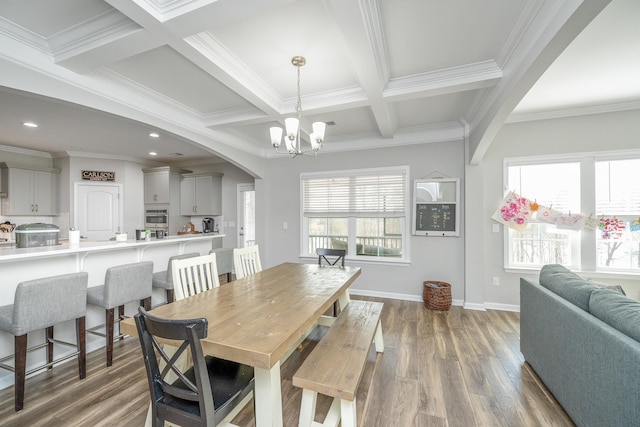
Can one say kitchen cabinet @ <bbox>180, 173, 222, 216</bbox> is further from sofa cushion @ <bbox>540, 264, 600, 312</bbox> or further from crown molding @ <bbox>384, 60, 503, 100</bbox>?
sofa cushion @ <bbox>540, 264, 600, 312</bbox>

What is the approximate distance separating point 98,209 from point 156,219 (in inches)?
40.7

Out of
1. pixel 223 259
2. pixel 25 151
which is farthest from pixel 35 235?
pixel 25 151

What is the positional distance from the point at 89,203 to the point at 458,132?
693cm

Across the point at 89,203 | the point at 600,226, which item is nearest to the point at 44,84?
the point at 89,203

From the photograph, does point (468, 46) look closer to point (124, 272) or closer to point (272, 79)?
point (272, 79)

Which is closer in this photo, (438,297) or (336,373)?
(336,373)

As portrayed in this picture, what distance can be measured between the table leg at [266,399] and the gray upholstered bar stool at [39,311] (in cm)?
173

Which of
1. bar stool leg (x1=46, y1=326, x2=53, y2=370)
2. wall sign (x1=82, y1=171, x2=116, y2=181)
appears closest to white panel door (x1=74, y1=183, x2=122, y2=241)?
wall sign (x1=82, y1=171, x2=116, y2=181)

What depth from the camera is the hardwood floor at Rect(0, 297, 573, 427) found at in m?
1.73

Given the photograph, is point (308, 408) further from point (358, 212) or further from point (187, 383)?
point (358, 212)

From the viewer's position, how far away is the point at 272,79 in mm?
2615

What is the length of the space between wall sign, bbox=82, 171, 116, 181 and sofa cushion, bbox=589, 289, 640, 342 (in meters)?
7.35

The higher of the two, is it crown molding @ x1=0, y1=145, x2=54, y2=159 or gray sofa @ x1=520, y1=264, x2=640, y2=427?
crown molding @ x1=0, y1=145, x2=54, y2=159

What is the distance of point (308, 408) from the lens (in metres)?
1.47
